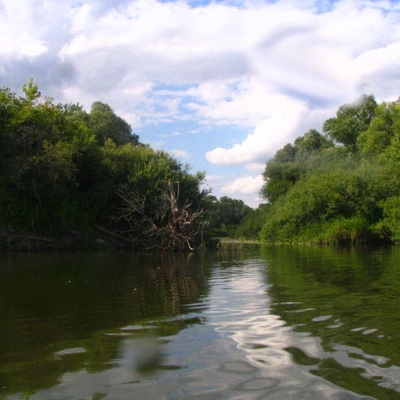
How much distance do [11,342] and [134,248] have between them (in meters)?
25.4

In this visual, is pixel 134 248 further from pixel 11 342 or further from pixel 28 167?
pixel 11 342

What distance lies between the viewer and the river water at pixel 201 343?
373cm

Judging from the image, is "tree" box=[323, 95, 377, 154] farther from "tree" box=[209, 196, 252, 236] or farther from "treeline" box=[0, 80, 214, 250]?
"treeline" box=[0, 80, 214, 250]

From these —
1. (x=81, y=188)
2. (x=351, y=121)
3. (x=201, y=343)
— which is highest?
(x=351, y=121)

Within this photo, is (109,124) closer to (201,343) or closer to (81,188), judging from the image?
(81,188)

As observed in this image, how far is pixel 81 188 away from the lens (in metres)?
32.1

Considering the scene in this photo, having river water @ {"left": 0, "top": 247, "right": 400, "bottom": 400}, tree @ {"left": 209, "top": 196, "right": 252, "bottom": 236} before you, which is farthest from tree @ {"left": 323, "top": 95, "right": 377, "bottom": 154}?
river water @ {"left": 0, "top": 247, "right": 400, "bottom": 400}

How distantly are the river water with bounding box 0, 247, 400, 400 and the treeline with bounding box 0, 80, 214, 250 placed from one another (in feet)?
61.8


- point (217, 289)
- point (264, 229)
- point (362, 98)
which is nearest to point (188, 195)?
point (264, 229)

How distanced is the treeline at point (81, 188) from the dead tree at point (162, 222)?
61 mm

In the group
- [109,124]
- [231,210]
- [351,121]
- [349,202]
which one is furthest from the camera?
[231,210]

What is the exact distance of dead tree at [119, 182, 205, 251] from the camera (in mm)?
28938

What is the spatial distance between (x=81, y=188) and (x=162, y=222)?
6239 mm

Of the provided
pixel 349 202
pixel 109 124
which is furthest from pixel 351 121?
pixel 109 124
